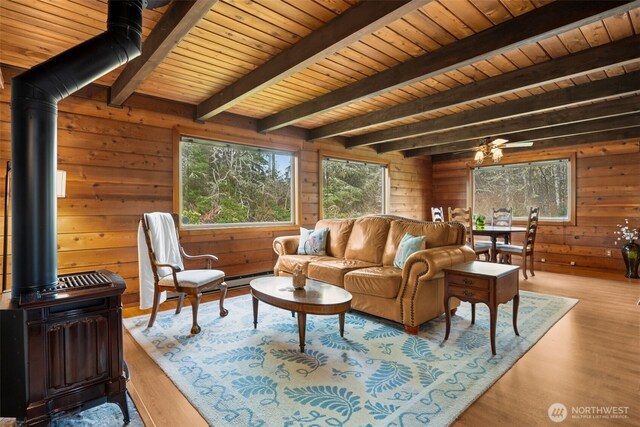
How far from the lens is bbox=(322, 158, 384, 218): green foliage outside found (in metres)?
5.96

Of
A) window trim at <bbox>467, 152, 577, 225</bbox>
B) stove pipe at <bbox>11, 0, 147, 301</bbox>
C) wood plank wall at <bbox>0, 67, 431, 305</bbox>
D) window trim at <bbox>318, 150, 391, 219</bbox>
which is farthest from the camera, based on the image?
window trim at <bbox>467, 152, 577, 225</bbox>

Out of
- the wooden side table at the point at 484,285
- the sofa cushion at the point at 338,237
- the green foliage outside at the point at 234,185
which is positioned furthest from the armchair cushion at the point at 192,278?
A: the wooden side table at the point at 484,285

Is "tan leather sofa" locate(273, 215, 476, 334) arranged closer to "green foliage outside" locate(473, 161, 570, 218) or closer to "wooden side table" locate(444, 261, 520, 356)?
"wooden side table" locate(444, 261, 520, 356)

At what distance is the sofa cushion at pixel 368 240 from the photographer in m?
3.82

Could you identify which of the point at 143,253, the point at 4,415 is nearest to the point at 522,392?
the point at 4,415

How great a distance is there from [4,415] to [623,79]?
17.2ft

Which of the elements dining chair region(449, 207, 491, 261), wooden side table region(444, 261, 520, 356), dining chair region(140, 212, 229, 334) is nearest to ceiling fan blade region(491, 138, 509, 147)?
dining chair region(449, 207, 491, 261)

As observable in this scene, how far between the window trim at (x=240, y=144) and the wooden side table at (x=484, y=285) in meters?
2.99

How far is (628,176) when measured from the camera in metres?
5.35

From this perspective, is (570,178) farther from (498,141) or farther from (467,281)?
(467,281)

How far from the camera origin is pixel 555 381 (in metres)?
2.09

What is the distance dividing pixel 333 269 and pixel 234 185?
2095 millimetres

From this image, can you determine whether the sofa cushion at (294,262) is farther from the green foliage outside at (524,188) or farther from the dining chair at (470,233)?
the green foliage outside at (524,188)

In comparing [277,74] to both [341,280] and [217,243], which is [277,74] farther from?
[217,243]
